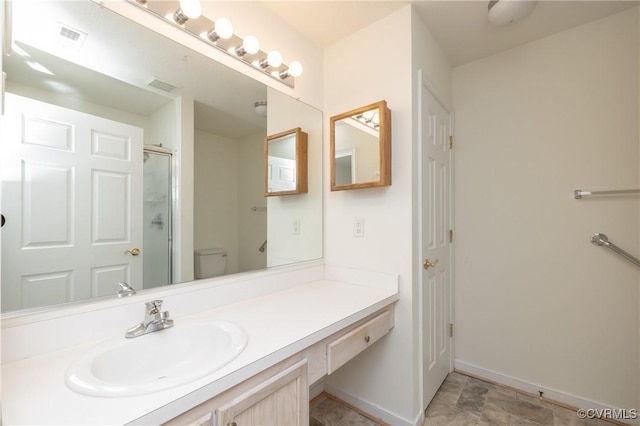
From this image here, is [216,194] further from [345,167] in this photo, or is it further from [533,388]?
[533,388]

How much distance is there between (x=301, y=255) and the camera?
1711mm

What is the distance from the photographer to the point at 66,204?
2.93ft

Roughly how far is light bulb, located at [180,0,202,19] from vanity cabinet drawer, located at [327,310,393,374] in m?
1.44

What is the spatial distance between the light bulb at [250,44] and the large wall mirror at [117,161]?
124 mm

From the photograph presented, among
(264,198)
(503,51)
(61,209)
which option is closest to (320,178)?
(264,198)

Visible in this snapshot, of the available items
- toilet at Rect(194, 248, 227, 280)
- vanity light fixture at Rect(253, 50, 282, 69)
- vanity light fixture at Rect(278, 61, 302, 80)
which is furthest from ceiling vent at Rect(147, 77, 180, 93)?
toilet at Rect(194, 248, 227, 280)

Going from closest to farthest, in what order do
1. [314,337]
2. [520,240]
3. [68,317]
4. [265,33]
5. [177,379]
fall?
[177,379] → [68,317] → [314,337] → [265,33] → [520,240]

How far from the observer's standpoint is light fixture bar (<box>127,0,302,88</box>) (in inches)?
43.9

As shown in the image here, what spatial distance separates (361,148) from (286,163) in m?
0.45

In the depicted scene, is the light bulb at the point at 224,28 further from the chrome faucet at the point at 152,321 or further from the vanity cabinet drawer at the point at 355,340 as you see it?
the vanity cabinet drawer at the point at 355,340

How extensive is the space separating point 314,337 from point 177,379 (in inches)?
17.6

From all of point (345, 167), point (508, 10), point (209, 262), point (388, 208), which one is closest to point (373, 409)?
point (388, 208)

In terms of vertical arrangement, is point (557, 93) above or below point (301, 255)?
above

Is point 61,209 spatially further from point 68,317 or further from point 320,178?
point 320,178
